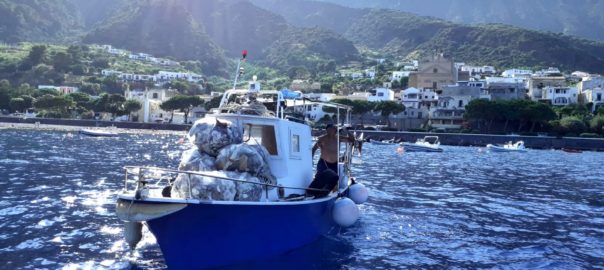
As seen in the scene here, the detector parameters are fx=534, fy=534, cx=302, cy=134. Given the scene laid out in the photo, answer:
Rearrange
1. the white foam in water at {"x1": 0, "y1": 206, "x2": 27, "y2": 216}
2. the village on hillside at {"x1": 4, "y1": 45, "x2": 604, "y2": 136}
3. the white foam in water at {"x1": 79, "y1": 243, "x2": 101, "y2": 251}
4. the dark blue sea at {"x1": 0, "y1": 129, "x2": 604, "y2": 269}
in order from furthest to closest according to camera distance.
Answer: the village on hillside at {"x1": 4, "y1": 45, "x2": 604, "y2": 136} → the white foam in water at {"x1": 0, "y1": 206, "x2": 27, "y2": 216} → the white foam in water at {"x1": 79, "y1": 243, "x2": 101, "y2": 251} → the dark blue sea at {"x1": 0, "y1": 129, "x2": 604, "y2": 269}

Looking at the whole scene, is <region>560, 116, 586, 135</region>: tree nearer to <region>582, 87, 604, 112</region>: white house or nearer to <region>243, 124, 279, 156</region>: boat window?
<region>582, 87, 604, 112</region>: white house

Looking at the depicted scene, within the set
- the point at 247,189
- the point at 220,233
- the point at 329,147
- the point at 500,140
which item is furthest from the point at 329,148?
the point at 500,140

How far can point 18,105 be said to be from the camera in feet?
352

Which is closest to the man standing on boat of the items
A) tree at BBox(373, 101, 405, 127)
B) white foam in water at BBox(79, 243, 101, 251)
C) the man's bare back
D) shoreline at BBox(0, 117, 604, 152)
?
the man's bare back

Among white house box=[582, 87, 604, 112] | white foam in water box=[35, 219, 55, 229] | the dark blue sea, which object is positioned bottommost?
the dark blue sea

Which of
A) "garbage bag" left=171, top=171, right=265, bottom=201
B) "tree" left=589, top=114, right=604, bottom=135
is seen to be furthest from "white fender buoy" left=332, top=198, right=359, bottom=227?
"tree" left=589, top=114, right=604, bottom=135

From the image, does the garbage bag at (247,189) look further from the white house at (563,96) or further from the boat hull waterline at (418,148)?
the white house at (563,96)

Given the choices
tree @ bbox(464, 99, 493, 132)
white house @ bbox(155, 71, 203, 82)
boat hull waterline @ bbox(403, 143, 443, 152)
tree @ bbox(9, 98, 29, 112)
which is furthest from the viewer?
white house @ bbox(155, 71, 203, 82)

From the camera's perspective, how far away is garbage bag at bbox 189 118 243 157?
12.8 meters

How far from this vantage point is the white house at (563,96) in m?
114

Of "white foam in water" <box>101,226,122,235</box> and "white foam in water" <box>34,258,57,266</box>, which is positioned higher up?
"white foam in water" <box>101,226,122,235</box>

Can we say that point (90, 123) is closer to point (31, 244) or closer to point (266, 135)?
point (31, 244)

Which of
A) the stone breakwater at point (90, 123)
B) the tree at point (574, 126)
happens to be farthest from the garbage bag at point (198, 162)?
the tree at point (574, 126)

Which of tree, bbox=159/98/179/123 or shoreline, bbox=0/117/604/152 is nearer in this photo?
shoreline, bbox=0/117/604/152
